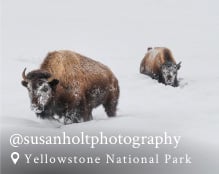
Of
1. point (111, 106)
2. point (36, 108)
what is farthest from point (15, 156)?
point (111, 106)

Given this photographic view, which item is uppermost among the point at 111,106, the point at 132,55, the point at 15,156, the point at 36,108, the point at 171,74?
the point at 132,55

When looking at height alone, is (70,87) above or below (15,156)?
above

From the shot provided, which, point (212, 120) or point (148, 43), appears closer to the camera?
point (212, 120)

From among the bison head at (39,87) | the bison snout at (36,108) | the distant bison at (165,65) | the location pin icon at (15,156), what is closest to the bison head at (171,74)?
the distant bison at (165,65)

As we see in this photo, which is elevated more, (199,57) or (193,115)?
(199,57)

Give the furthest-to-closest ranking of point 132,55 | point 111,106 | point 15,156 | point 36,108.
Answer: point 132,55 < point 111,106 < point 15,156 < point 36,108

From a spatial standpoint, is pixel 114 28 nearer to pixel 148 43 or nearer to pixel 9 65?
pixel 148 43

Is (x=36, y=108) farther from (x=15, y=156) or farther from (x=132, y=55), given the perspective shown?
(x=132, y=55)

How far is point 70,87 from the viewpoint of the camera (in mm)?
4488

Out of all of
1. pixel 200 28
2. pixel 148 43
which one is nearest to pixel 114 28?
pixel 148 43

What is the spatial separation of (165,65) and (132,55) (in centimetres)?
29

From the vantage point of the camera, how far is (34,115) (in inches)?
178

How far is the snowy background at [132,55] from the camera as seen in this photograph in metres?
4.53

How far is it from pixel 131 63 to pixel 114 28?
0.35 m
